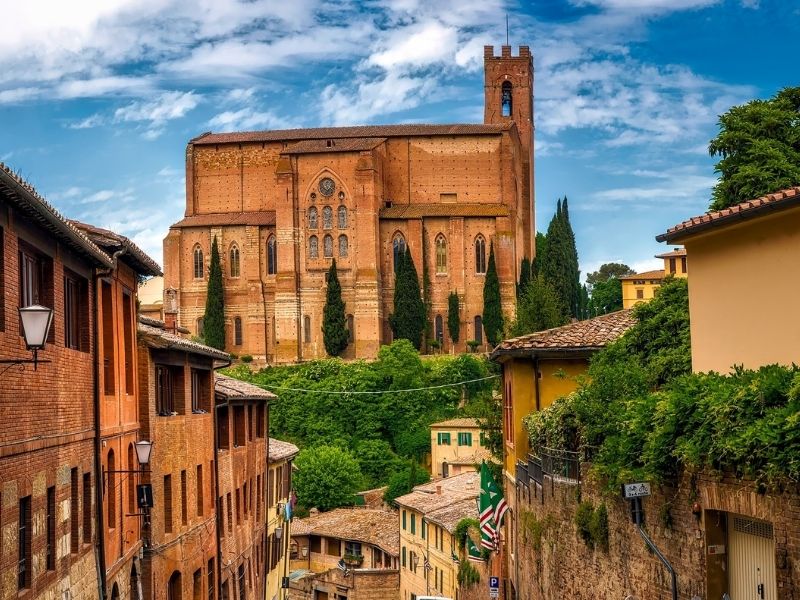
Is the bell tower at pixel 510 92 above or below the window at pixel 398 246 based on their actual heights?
above

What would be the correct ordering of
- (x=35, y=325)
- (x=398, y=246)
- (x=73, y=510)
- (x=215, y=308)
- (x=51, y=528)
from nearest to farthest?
(x=35, y=325) < (x=51, y=528) < (x=73, y=510) < (x=215, y=308) < (x=398, y=246)

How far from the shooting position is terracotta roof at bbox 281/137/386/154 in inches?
3895

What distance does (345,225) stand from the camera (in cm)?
9838

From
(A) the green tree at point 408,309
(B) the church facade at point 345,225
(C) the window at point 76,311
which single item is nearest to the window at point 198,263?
(B) the church facade at point 345,225

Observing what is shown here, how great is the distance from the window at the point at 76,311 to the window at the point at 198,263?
8472 centimetres

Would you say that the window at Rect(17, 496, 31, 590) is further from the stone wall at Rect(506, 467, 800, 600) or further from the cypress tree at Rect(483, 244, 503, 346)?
the cypress tree at Rect(483, 244, 503, 346)

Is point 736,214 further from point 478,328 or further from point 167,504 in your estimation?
point 478,328

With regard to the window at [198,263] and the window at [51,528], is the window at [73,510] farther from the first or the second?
the window at [198,263]

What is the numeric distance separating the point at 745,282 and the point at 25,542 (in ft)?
28.1

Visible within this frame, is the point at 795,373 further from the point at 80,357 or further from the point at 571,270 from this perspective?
the point at 571,270

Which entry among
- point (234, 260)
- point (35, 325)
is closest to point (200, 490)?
point (35, 325)

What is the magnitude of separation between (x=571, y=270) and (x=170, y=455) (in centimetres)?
7730

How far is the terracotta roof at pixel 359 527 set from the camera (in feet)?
187

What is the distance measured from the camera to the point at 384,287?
9975 cm
